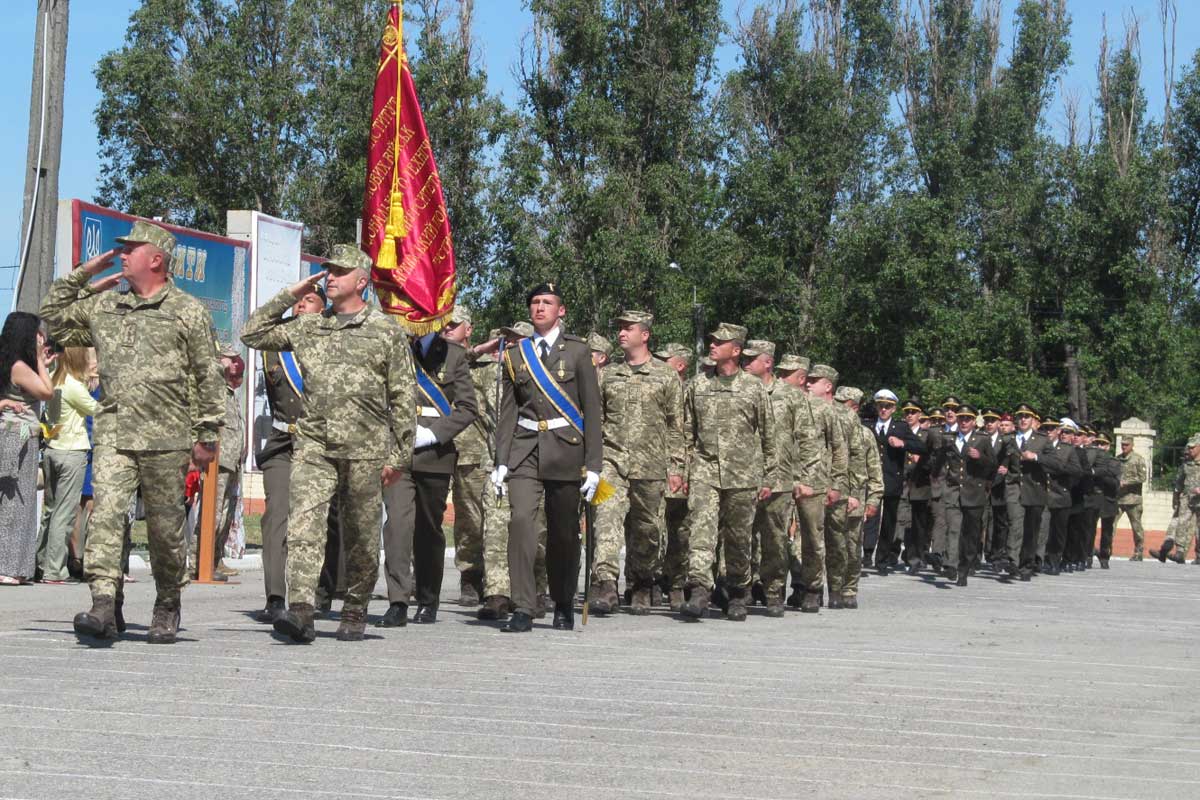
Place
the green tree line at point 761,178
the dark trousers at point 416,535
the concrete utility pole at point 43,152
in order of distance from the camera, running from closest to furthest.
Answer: the dark trousers at point 416,535 < the concrete utility pole at point 43,152 < the green tree line at point 761,178

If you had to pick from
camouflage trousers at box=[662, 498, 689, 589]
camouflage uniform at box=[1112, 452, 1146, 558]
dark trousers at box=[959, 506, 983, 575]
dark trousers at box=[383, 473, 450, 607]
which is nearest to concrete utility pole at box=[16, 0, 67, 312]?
dark trousers at box=[383, 473, 450, 607]

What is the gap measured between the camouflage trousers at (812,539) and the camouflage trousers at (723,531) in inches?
42.1

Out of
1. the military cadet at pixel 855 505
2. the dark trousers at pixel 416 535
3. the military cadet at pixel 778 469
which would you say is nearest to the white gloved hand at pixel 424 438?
the dark trousers at pixel 416 535

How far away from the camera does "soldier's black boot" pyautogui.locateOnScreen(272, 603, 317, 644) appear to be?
9664mm

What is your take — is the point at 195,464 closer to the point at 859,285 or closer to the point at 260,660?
the point at 260,660

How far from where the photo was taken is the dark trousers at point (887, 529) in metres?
21.9

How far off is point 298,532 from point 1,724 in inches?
117

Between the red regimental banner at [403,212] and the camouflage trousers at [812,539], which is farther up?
the red regimental banner at [403,212]

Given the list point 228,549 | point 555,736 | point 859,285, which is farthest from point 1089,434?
point 859,285

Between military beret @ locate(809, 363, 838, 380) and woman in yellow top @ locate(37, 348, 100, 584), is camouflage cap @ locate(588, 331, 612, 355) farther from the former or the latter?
woman in yellow top @ locate(37, 348, 100, 584)

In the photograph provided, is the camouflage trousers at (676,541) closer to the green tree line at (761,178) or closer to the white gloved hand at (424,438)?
the white gloved hand at (424,438)

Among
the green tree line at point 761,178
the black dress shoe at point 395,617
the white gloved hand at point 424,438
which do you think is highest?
the green tree line at point 761,178

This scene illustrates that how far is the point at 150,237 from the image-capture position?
9.55 metres

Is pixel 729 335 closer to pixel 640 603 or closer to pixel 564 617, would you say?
pixel 640 603
